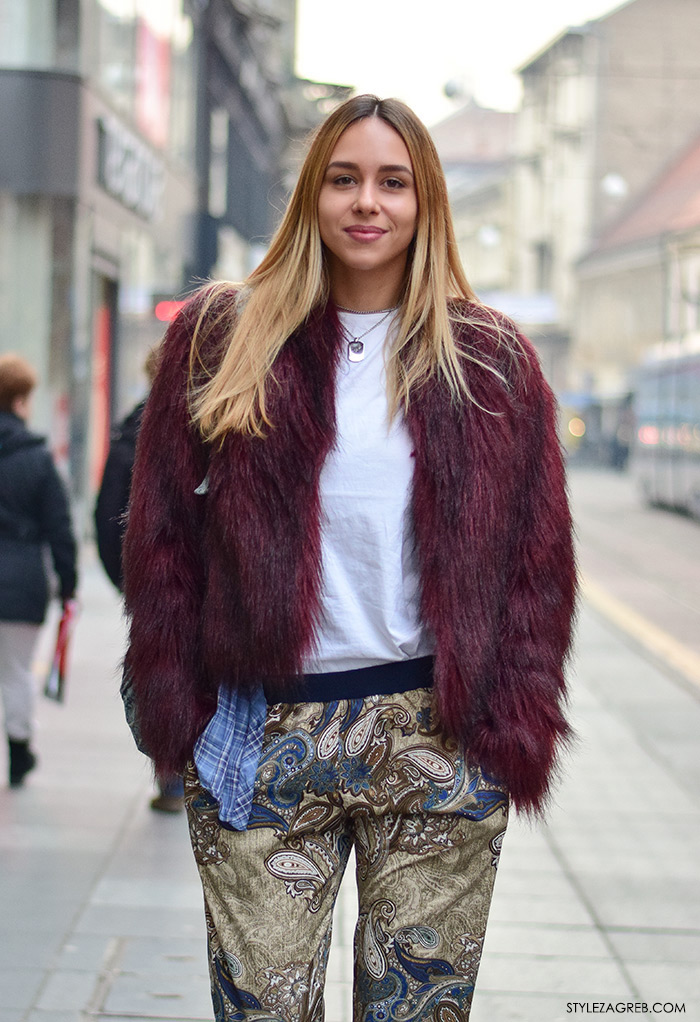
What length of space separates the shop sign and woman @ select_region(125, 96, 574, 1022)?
37.8 ft

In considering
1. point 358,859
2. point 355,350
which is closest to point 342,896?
point 358,859

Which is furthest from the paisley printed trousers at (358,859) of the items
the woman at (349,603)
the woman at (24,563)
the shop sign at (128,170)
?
the shop sign at (128,170)

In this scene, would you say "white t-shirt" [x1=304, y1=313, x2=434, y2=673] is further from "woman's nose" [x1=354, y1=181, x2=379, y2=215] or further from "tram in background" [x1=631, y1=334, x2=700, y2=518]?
"tram in background" [x1=631, y1=334, x2=700, y2=518]

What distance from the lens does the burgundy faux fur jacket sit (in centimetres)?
210

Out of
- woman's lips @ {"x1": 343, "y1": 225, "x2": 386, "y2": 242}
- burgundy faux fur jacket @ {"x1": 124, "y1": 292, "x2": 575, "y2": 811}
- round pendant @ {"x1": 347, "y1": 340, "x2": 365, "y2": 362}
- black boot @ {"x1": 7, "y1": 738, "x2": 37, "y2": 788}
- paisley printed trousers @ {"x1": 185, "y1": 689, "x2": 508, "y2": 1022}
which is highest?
woman's lips @ {"x1": 343, "y1": 225, "x2": 386, "y2": 242}

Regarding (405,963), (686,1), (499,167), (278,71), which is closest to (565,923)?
(405,963)

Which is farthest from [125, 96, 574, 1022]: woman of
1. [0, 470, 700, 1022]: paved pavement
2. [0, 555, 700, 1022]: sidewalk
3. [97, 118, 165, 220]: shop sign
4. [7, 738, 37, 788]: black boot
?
[97, 118, 165, 220]: shop sign

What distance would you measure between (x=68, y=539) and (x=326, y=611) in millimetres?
3696

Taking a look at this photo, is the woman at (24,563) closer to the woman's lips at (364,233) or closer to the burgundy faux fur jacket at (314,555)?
the burgundy faux fur jacket at (314,555)

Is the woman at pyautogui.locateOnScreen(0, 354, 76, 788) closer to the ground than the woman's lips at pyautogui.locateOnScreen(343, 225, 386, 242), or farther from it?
closer to the ground

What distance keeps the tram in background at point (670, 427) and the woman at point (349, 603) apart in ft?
77.8

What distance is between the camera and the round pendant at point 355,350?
2.23 meters

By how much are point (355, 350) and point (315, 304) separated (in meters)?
0.10

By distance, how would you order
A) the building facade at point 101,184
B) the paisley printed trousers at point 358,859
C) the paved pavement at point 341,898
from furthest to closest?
1. the building facade at point 101,184
2. the paved pavement at point 341,898
3. the paisley printed trousers at point 358,859
